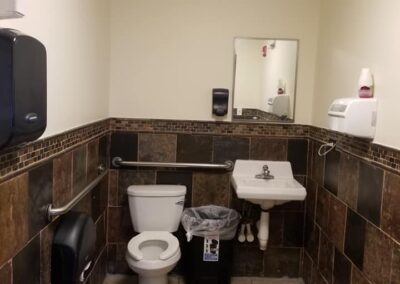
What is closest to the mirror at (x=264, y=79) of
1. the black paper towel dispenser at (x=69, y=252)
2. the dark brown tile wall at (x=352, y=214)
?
the dark brown tile wall at (x=352, y=214)

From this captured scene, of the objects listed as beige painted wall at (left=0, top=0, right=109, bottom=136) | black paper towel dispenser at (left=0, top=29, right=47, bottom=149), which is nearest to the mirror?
beige painted wall at (left=0, top=0, right=109, bottom=136)

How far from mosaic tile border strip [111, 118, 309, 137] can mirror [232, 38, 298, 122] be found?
0.06 metres

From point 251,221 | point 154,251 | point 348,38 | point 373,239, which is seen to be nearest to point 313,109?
point 348,38

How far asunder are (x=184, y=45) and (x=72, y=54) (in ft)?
3.48

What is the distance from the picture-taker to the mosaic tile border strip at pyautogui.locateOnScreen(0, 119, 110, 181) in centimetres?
129

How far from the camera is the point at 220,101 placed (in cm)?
288

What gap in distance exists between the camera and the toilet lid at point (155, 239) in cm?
250

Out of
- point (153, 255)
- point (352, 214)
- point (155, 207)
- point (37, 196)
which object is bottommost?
point (153, 255)

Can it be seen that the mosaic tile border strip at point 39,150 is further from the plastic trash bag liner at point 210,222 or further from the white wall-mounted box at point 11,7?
the plastic trash bag liner at point 210,222

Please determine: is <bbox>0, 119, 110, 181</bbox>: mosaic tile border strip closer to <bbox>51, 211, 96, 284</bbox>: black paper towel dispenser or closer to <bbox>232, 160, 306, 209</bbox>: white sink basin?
<bbox>51, 211, 96, 284</bbox>: black paper towel dispenser

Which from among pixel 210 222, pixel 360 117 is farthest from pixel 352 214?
pixel 210 222

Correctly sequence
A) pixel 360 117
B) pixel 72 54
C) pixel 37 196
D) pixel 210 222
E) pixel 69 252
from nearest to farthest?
pixel 37 196 < pixel 69 252 < pixel 360 117 < pixel 72 54 < pixel 210 222

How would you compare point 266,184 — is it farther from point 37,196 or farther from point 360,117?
point 37,196

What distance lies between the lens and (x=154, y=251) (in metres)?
2.74
